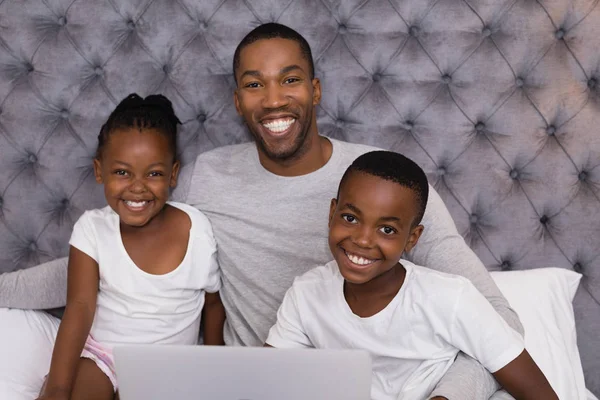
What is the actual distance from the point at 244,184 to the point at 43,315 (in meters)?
0.63

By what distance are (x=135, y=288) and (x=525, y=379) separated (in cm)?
86

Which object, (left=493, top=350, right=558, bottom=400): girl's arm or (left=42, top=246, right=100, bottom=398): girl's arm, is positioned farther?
(left=42, top=246, right=100, bottom=398): girl's arm

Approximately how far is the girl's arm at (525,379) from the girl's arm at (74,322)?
87cm

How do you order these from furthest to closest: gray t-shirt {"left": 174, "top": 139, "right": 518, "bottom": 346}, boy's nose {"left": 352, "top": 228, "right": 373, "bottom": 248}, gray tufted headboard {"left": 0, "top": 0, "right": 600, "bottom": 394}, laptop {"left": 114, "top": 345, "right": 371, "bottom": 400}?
gray tufted headboard {"left": 0, "top": 0, "right": 600, "bottom": 394}, gray t-shirt {"left": 174, "top": 139, "right": 518, "bottom": 346}, boy's nose {"left": 352, "top": 228, "right": 373, "bottom": 248}, laptop {"left": 114, "top": 345, "right": 371, "bottom": 400}

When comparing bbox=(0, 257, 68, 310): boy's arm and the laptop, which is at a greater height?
bbox=(0, 257, 68, 310): boy's arm

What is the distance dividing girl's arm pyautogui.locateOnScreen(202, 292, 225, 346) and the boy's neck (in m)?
0.48

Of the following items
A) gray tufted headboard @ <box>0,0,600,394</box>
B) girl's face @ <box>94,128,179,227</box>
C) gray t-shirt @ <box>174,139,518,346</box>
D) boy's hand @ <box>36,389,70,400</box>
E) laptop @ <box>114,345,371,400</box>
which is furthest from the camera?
gray tufted headboard @ <box>0,0,600,394</box>

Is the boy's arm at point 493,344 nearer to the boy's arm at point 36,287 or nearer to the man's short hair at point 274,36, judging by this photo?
the man's short hair at point 274,36

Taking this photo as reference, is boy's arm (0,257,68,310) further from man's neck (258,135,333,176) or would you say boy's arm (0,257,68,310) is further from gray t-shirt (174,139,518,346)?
man's neck (258,135,333,176)

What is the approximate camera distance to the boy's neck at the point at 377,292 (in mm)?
1228

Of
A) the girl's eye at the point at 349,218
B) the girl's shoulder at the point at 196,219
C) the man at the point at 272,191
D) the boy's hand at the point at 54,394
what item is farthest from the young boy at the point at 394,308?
the boy's hand at the point at 54,394

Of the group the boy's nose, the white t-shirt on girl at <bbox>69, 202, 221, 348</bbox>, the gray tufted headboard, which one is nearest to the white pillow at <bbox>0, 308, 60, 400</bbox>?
the white t-shirt on girl at <bbox>69, 202, 221, 348</bbox>

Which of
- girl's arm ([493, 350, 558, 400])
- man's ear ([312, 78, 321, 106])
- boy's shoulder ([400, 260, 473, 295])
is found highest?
man's ear ([312, 78, 321, 106])

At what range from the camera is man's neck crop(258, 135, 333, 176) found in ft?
4.99
